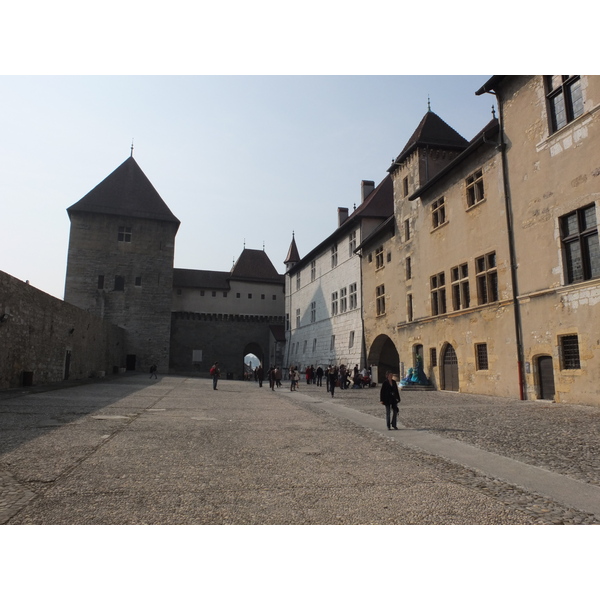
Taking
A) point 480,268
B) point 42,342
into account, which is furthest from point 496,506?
point 42,342

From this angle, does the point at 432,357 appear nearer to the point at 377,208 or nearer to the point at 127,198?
the point at 377,208

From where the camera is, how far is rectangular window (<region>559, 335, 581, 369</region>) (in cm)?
1376

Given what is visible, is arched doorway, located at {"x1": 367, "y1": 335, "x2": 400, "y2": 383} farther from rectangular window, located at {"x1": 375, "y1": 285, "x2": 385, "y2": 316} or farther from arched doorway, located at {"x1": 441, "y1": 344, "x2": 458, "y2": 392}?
arched doorway, located at {"x1": 441, "y1": 344, "x2": 458, "y2": 392}

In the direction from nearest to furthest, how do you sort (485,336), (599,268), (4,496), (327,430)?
1. (4,496)
2. (327,430)
3. (599,268)
4. (485,336)

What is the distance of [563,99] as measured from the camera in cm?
1457

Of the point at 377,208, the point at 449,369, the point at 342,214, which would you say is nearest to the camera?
the point at 449,369

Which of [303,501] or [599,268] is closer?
[303,501]

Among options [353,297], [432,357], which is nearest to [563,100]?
[432,357]

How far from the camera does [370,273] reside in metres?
31.1

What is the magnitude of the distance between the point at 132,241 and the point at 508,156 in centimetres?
3770

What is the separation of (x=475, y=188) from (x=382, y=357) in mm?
14388

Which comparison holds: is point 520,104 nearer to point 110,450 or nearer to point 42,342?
point 110,450

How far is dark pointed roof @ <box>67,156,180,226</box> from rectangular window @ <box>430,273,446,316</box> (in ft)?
105

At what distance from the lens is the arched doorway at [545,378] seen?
49.0 feet
